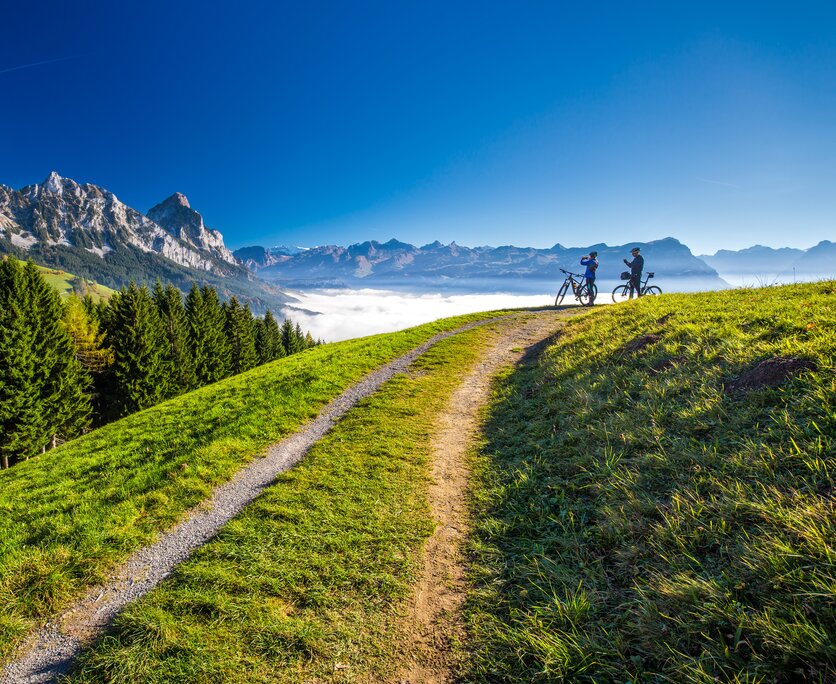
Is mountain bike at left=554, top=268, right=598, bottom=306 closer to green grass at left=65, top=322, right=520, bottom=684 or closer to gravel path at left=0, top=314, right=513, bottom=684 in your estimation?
green grass at left=65, top=322, right=520, bottom=684

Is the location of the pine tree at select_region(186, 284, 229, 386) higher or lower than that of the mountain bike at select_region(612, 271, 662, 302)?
lower

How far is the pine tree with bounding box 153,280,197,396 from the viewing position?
45.1 metres

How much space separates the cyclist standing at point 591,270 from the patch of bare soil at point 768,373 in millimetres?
22118

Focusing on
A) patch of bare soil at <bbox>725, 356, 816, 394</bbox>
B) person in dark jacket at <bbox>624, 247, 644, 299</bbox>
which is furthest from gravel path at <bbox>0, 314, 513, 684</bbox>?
person in dark jacket at <bbox>624, 247, 644, 299</bbox>

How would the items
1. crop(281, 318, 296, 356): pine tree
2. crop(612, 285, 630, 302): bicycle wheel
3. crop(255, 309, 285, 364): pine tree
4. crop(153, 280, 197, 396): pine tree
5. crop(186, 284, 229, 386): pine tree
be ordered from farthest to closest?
crop(281, 318, 296, 356): pine tree < crop(255, 309, 285, 364): pine tree < crop(186, 284, 229, 386): pine tree < crop(153, 280, 197, 396): pine tree < crop(612, 285, 630, 302): bicycle wheel

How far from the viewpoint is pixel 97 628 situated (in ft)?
16.1

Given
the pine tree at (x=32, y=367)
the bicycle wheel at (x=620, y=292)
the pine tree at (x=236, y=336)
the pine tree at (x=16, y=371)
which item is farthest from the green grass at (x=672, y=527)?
the pine tree at (x=236, y=336)

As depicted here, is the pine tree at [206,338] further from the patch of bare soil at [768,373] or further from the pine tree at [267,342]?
the patch of bare soil at [768,373]

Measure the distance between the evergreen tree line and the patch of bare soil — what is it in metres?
42.8

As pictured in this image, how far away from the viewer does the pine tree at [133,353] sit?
126 ft

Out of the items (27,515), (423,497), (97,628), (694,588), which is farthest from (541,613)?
(27,515)

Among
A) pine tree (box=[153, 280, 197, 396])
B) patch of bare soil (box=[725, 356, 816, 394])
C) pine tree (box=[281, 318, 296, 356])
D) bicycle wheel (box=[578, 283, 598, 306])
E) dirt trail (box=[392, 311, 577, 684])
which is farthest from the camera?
pine tree (box=[281, 318, 296, 356])

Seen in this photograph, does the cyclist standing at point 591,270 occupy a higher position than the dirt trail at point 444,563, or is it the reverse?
the cyclist standing at point 591,270

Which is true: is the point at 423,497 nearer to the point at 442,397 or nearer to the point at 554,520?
the point at 554,520
